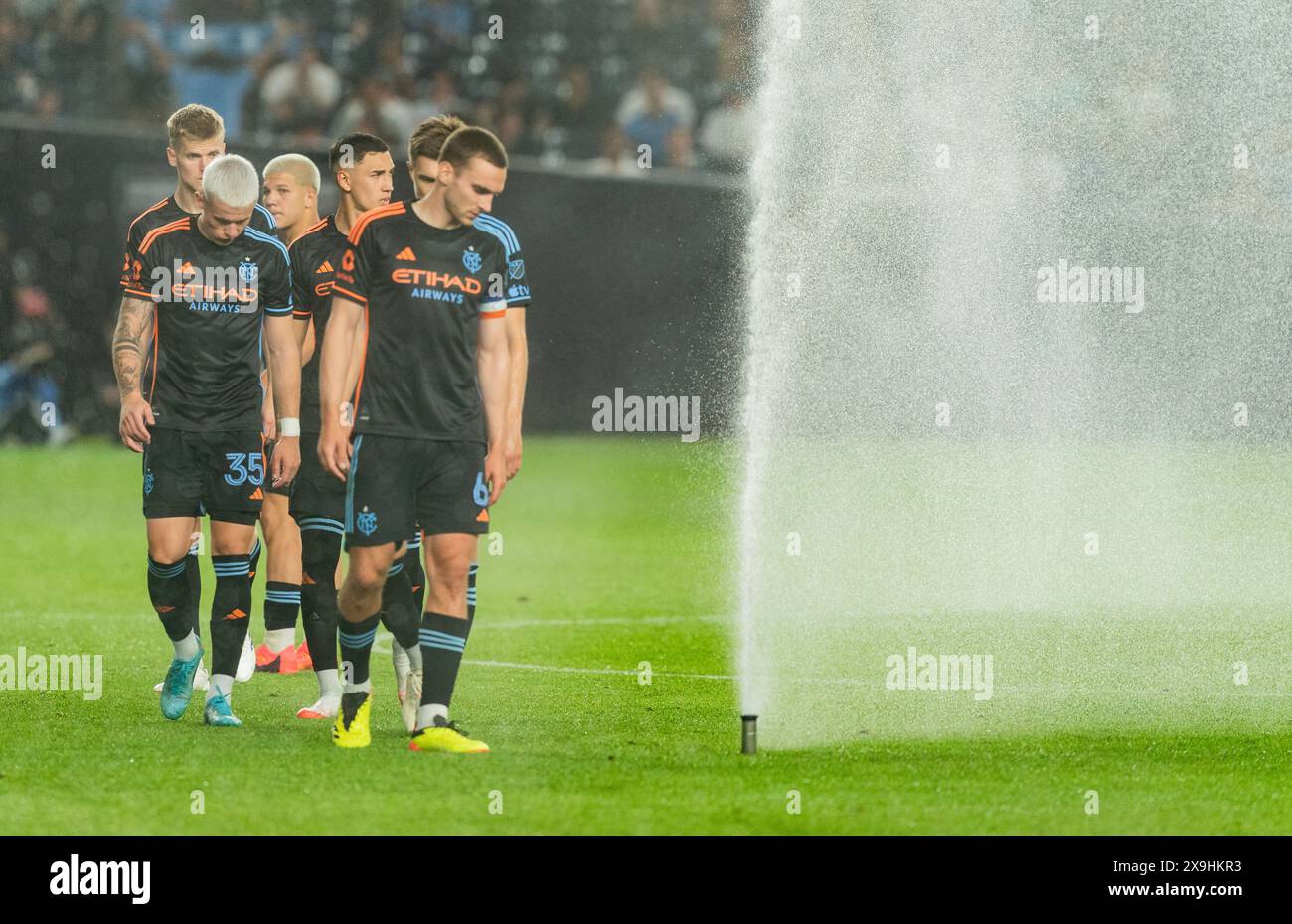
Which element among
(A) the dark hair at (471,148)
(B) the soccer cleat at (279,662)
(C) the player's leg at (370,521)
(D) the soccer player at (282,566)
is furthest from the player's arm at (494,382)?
(B) the soccer cleat at (279,662)

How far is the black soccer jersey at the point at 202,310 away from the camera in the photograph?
8.20 meters

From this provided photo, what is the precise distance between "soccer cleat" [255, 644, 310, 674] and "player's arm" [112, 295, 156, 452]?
192cm

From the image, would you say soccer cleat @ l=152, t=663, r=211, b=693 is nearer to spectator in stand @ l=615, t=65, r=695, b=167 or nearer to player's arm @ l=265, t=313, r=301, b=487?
player's arm @ l=265, t=313, r=301, b=487

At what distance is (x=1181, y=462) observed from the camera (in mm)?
16641

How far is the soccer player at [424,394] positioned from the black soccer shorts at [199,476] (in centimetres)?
83

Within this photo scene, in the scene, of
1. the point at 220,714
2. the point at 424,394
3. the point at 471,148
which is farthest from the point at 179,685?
the point at 471,148

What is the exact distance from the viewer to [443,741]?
7.40 meters

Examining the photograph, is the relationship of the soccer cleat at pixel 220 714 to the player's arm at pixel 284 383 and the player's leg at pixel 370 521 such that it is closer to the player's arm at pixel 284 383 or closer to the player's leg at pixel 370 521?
the player's leg at pixel 370 521

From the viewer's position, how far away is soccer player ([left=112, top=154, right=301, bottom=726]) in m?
8.16

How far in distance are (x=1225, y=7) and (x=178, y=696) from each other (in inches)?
260

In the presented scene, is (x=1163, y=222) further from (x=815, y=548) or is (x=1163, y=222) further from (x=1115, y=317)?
(x=815, y=548)

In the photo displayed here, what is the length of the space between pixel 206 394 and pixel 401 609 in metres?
1.20

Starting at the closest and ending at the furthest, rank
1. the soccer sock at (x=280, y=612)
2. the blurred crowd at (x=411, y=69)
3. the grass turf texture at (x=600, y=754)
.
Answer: the grass turf texture at (x=600, y=754), the soccer sock at (x=280, y=612), the blurred crowd at (x=411, y=69)
